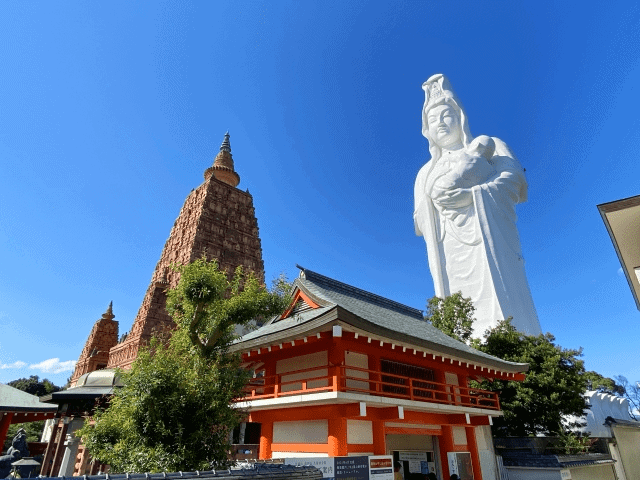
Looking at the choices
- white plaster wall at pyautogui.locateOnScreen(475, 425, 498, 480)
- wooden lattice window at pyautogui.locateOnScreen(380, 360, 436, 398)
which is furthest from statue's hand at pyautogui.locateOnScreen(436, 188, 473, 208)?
wooden lattice window at pyautogui.locateOnScreen(380, 360, 436, 398)

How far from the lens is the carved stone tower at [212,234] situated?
3381 centimetres

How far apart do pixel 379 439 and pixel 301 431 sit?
2.49 m

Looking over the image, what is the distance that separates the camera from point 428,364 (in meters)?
13.9

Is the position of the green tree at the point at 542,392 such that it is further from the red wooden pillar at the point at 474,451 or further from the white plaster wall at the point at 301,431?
the white plaster wall at the point at 301,431

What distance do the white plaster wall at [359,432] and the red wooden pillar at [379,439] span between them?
0.16 m

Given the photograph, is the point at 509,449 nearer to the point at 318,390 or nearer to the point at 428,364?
the point at 428,364

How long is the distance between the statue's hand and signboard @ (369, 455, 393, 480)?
33.3 meters

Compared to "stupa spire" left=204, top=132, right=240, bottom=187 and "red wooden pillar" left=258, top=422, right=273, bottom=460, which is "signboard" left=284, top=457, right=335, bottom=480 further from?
"stupa spire" left=204, top=132, right=240, bottom=187

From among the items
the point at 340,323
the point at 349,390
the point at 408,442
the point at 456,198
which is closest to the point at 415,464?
the point at 408,442

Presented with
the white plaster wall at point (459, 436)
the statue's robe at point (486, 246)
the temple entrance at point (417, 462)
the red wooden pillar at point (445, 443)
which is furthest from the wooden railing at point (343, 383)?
the statue's robe at point (486, 246)

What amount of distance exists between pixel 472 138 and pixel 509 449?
3478 centimetres

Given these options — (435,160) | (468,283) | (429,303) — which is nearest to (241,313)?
(429,303)

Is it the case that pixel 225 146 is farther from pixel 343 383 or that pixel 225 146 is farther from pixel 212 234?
pixel 343 383

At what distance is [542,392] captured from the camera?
1759 cm
